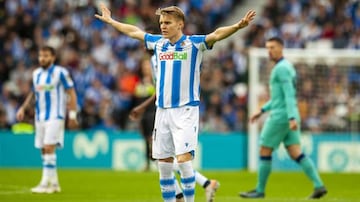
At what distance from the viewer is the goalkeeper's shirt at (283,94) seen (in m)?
14.8

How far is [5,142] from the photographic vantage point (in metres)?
25.5

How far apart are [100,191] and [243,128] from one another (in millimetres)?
10009

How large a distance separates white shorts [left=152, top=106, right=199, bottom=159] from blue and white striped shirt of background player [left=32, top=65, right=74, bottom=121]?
5.27 metres

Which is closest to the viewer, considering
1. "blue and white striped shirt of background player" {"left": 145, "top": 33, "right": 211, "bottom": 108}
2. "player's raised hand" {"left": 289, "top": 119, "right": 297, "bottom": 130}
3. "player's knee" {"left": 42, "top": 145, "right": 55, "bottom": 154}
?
"blue and white striped shirt of background player" {"left": 145, "top": 33, "right": 211, "bottom": 108}

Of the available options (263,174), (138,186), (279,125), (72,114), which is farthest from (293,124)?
(138,186)

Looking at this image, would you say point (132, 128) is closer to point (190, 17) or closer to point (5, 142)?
point (5, 142)

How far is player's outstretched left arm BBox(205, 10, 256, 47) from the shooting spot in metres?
10.5

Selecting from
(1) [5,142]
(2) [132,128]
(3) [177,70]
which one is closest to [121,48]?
(2) [132,128]

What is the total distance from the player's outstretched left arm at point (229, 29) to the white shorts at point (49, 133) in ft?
18.2

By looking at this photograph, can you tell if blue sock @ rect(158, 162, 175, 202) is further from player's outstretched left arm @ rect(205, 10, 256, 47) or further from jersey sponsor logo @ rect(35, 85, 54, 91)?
jersey sponsor logo @ rect(35, 85, 54, 91)

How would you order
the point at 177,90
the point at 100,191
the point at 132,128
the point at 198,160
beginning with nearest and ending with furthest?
the point at 177,90, the point at 100,191, the point at 198,160, the point at 132,128

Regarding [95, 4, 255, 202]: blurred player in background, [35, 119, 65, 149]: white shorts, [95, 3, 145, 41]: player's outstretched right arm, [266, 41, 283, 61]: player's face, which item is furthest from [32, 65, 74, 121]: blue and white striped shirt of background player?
[95, 4, 255, 202]: blurred player in background

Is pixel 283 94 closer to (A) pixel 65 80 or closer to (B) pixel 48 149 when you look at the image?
(A) pixel 65 80

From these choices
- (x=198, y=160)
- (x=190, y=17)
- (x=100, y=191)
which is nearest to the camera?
(x=100, y=191)
